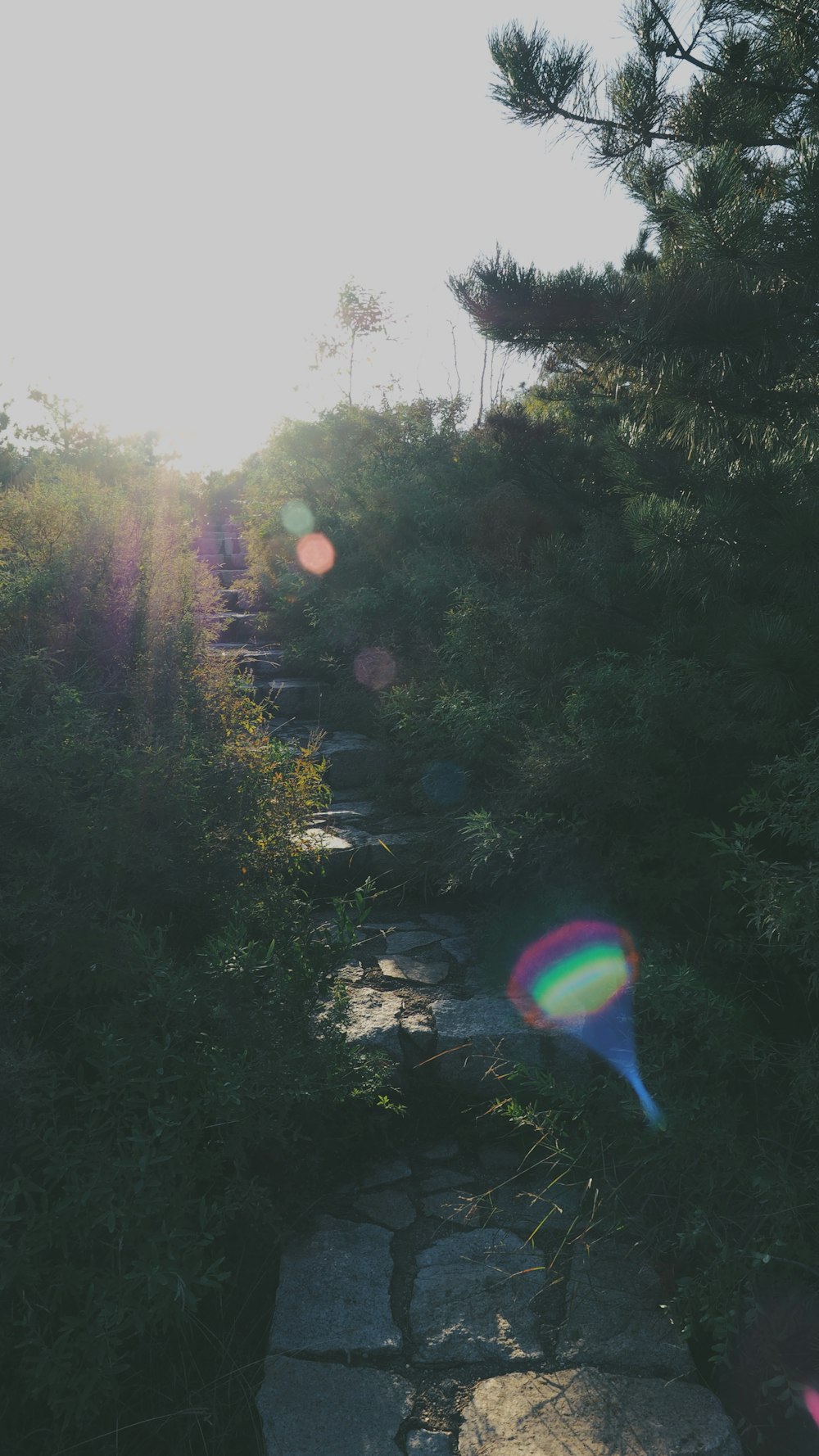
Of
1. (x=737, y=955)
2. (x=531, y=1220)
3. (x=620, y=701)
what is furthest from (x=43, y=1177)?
(x=620, y=701)

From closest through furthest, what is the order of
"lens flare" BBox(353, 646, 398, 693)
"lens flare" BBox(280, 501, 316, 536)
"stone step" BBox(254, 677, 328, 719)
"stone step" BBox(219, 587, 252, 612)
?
"lens flare" BBox(353, 646, 398, 693)
"stone step" BBox(254, 677, 328, 719)
"stone step" BBox(219, 587, 252, 612)
"lens flare" BBox(280, 501, 316, 536)

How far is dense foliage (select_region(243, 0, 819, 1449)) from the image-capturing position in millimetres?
2186

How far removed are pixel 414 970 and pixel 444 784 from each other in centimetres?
117

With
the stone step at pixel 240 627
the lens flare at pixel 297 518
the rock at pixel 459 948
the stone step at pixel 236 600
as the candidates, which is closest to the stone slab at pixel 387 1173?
the rock at pixel 459 948

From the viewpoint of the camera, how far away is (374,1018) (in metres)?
2.90

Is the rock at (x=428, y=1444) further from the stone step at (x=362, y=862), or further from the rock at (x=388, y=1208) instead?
the stone step at (x=362, y=862)

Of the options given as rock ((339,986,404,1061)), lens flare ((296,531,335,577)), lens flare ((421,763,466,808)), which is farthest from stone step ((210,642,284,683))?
rock ((339,986,404,1061))

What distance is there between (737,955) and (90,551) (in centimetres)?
421

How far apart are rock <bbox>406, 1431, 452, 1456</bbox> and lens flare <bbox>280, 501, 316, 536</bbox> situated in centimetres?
809

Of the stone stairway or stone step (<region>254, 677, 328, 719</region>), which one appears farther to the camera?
stone step (<region>254, 677, 328, 719</region>)

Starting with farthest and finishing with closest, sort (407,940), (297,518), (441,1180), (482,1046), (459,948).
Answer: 1. (297,518)
2. (407,940)
3. (459,948)
4. (482,1046)
5. (441,1180)

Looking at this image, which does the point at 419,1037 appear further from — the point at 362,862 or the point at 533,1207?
the point at 362,862

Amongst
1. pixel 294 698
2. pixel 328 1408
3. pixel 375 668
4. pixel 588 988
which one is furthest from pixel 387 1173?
pixel 294 698

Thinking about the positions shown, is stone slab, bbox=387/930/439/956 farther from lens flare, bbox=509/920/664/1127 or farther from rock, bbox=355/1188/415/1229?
rock, bbox=355/1188/415/1229
